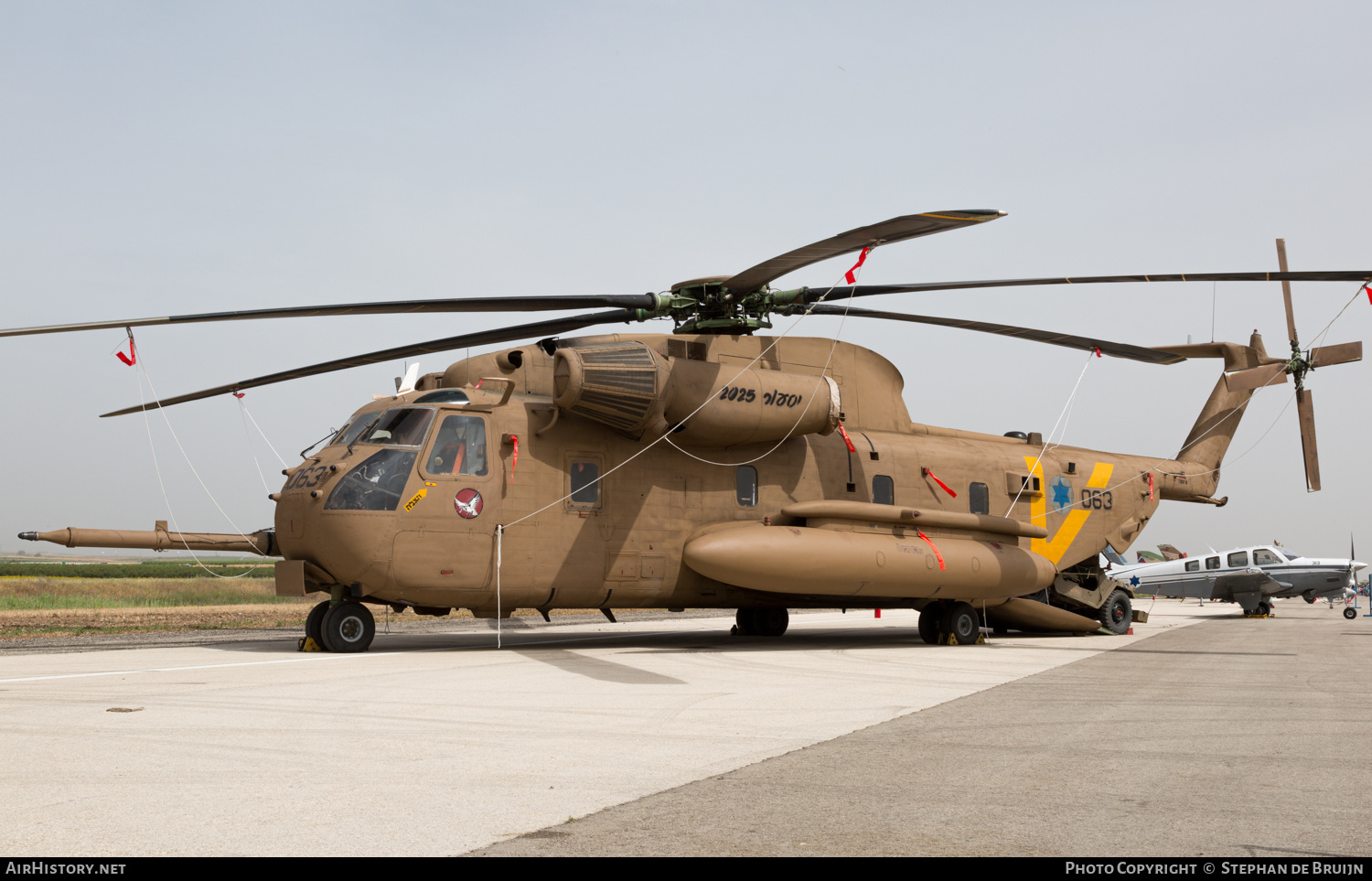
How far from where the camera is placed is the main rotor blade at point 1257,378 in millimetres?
19172

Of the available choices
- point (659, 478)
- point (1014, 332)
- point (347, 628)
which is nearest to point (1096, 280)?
point (1014, 332)

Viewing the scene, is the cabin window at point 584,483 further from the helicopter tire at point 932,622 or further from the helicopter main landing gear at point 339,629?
the helicopter tire at point 932,622

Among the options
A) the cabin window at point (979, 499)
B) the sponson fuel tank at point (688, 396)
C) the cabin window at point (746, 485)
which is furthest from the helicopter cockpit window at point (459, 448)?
the cabin window at point (979, 499)

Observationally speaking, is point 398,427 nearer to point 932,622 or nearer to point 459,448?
point 459,448

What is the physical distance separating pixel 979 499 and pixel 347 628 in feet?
35.3

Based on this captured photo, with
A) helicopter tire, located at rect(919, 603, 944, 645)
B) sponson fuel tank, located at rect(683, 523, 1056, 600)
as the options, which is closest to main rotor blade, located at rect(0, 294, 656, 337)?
sponson fuel tank, located at rect(683, 523, 1056, 600)

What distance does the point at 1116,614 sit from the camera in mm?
20250

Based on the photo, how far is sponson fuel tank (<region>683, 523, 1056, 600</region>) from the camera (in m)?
14.2

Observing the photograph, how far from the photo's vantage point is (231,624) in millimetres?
20188

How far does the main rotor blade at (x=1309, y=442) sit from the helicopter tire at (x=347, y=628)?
15.3 meters

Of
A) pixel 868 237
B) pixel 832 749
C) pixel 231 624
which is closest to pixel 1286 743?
pixel 832 749

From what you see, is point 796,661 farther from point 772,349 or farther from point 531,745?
point 531,745

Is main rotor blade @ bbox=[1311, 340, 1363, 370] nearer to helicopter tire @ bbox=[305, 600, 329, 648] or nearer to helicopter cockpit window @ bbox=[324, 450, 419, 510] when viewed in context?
helicopter cockpit window @ bbox=[324, 450, 419, 510]

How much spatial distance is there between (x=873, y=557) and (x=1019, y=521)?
437 centimetres
